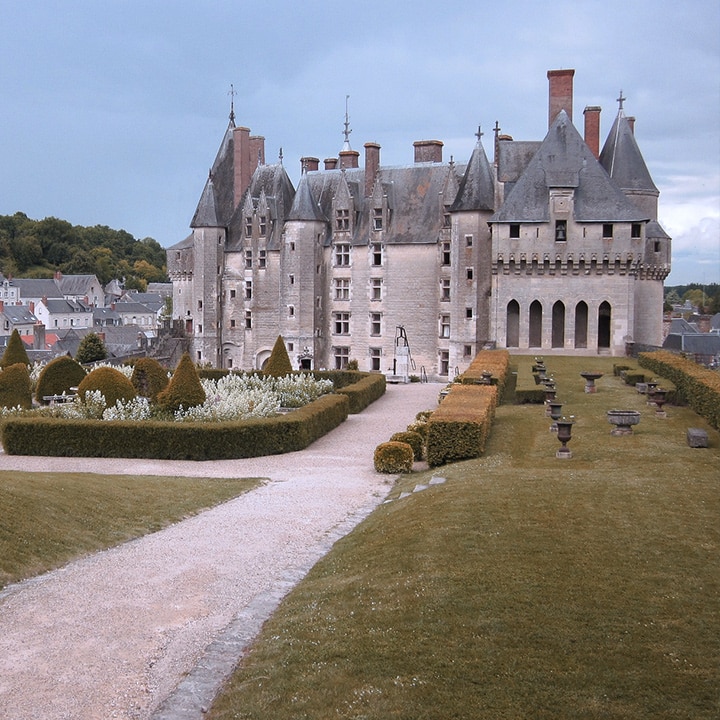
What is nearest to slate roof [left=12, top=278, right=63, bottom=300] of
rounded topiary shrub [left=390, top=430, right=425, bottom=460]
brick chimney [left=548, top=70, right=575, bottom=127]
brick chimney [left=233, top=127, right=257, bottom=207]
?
brick chimney [left=233, top=127, right=257, bottom=207]

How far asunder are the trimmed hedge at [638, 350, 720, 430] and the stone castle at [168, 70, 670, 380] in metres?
15.2

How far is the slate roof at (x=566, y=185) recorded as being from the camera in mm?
47906

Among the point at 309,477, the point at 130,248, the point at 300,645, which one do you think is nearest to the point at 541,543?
the point at 300,645

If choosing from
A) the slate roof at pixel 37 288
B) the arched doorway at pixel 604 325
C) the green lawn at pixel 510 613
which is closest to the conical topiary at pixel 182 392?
the green lawn at pixel 510 613

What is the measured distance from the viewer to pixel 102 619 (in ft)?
32.6

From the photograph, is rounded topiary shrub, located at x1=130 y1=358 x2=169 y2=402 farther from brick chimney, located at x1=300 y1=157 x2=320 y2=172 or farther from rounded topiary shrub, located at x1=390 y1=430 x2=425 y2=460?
brick chimney, located at x1=300 y1=157 x2=320 y2=172

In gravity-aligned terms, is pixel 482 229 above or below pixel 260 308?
above

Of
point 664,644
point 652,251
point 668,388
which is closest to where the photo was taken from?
point 664,644

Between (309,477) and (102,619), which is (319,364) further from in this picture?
(102,619)

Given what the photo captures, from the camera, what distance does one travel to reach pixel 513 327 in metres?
49.8

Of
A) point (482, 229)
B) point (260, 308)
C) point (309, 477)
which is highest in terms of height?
point (482, 229)

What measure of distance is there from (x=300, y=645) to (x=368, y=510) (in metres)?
7.88

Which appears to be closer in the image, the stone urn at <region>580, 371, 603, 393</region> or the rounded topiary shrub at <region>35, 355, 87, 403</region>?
the stone urn at <region>580, 371, 603, 393</region>

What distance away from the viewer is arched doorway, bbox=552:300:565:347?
48938mm
